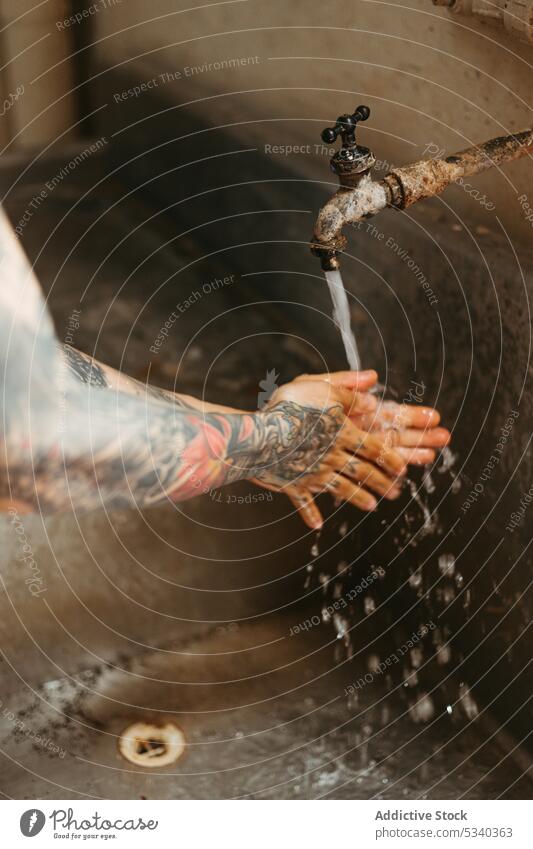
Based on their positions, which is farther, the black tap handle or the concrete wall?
the concrete wall

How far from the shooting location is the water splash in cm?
97

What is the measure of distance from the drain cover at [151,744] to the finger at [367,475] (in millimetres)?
282

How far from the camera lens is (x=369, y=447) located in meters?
0.91

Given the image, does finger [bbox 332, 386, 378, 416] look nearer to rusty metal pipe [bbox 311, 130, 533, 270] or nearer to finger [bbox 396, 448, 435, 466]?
finger [bbox 396, 448, 435, 466]

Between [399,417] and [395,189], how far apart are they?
0.32 meters

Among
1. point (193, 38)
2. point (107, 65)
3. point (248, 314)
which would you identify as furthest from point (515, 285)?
point (107, 65)

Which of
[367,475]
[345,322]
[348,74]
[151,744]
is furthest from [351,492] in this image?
[348,74]

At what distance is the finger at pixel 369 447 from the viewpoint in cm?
90

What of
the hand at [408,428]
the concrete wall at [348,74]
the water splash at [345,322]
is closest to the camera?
the concrete wall at [348,74]

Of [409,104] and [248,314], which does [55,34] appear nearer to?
[248,314]

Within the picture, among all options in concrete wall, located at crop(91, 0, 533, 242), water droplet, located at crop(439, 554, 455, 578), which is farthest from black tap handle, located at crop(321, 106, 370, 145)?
water droplet, located at crop(439, 554, 455, 578)

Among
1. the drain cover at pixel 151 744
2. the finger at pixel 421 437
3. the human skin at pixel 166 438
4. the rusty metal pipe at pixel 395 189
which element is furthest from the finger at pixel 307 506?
the rusty metal pipe at pixel 395 189

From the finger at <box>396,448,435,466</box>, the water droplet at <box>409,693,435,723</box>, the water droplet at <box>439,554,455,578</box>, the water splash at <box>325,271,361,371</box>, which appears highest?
the water splash at <box>325,271,361,371</box>

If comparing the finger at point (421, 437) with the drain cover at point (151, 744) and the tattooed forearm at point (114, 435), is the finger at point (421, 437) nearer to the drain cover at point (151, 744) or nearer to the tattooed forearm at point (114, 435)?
the tattooed forearm at point (114, 435)
